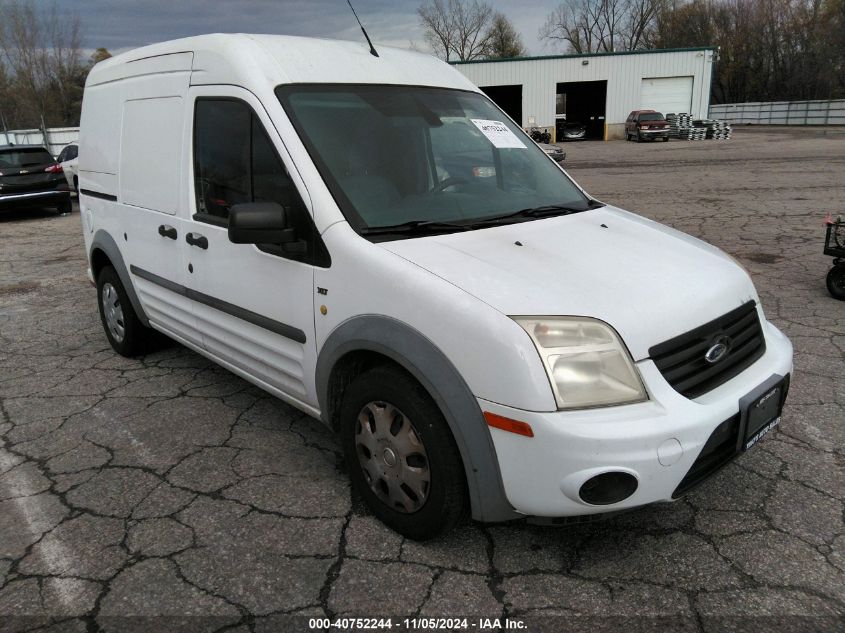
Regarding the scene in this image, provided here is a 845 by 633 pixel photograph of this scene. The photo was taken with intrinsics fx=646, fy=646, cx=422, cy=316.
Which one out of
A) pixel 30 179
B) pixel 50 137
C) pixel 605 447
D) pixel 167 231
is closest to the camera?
pixel 605 447

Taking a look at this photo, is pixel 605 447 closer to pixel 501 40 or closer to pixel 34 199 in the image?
pixel 34 199

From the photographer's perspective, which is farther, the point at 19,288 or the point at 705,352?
the point at 19,288

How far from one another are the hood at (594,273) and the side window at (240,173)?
0.43m

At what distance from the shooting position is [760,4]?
185ft

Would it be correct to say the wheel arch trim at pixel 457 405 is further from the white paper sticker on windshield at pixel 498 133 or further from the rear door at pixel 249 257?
the white paper sticker on windshield at pixel 498 133

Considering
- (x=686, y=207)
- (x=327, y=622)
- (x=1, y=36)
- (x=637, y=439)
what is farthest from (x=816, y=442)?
(x=1, y=36)

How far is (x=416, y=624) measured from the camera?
2.20m

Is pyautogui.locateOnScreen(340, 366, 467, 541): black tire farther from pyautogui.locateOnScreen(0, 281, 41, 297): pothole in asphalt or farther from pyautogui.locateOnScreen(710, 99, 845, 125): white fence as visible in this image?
pyautogui.locateOnScreen(710, 99, 845, 125): white fence

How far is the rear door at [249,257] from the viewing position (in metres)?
2.79

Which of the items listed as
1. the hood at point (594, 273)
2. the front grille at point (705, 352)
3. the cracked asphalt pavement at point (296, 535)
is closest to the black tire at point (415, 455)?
the cracked asphalt pavement at point (296, 535)

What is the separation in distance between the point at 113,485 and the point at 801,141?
31799mm

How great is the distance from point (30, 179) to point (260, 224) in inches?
511

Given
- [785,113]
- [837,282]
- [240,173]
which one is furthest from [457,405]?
[785,113]

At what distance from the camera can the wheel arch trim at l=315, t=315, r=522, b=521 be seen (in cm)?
217
